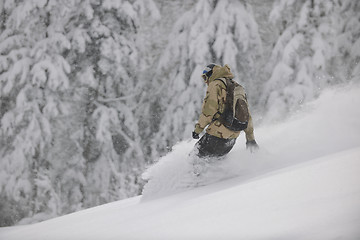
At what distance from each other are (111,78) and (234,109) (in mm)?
8729

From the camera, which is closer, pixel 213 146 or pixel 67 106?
pixel 213 146

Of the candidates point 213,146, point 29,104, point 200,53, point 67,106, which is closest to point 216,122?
point 213,146

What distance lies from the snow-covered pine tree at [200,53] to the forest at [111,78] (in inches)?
1.4


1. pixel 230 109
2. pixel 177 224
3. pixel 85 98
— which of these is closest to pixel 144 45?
pixel 85 98

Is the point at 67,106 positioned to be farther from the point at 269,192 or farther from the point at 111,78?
the point at 269,192

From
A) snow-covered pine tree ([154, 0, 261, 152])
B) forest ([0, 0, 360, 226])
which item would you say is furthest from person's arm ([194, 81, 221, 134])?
snow-covered pine tree ([154, 0, 261, 152])

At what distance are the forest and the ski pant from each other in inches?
238

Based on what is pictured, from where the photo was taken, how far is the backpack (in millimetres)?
5199

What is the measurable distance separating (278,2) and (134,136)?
673 centimetres

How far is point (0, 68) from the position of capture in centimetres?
1203

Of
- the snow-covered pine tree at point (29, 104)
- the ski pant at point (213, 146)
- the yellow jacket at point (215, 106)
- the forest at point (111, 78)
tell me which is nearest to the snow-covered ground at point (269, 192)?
the ski pant at point (213, 146)

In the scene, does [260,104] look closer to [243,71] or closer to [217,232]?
[243,71]

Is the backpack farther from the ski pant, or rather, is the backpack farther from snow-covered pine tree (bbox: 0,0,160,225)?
snow-covered pine tree (bbox: 0,0,160,225)

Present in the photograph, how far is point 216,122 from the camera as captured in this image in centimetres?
530
